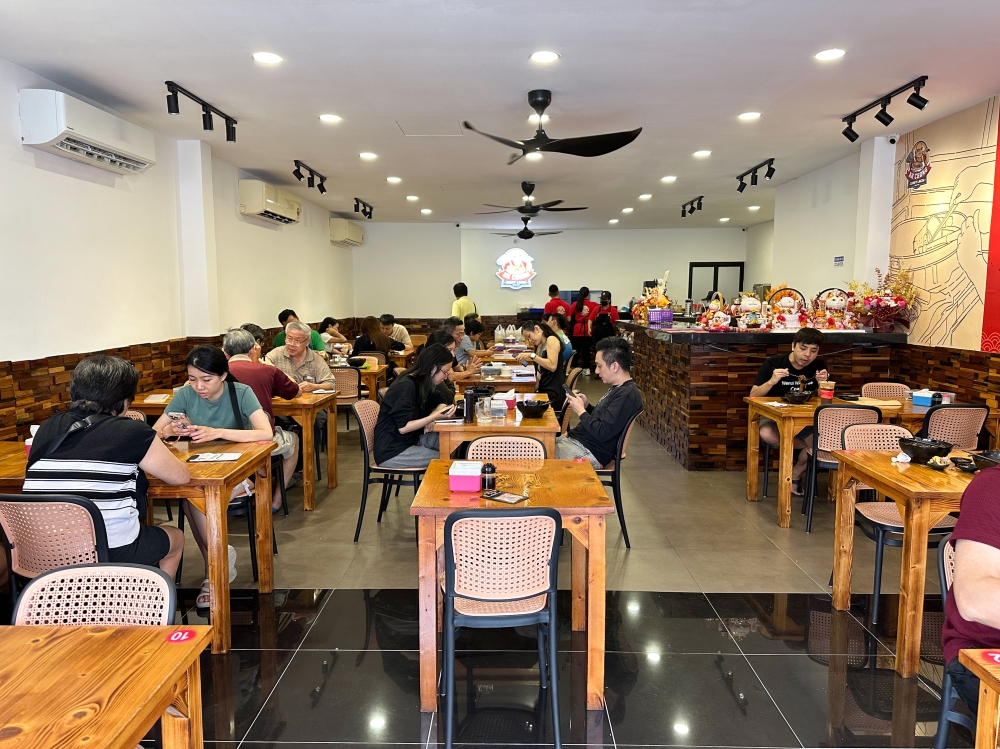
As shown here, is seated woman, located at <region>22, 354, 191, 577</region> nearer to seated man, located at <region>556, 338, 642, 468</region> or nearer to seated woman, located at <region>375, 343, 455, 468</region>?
seated woman, located at <region>375, 343, 455, 468</region>

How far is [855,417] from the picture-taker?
442 cm

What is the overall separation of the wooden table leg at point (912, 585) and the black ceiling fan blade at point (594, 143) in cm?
291

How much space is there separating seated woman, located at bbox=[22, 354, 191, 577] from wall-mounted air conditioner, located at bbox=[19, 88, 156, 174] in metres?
2.82

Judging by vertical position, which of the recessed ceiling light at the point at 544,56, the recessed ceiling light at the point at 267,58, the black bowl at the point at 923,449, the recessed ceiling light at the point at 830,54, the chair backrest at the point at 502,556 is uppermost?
the recessed ceiling light at the point at 830,54

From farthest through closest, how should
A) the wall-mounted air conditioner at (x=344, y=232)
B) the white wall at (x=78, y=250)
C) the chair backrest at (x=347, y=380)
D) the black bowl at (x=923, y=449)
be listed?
the wall-mounted air conditioner at (x=344, y=232) → the chair backrest at (x=347, y=380) → the white wall at (x=78, y=250) → the black bowl at (x=923, y=449)

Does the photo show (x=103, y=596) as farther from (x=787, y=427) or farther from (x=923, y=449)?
(x=787, y=427)

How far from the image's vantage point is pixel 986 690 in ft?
5.00

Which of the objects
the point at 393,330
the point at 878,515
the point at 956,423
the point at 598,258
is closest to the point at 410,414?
the point at 878,515

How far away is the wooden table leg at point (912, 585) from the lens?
274 cm

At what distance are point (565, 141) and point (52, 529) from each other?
12.4ft

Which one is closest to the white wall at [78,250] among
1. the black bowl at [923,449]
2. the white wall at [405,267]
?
the black bowl at [923,449]

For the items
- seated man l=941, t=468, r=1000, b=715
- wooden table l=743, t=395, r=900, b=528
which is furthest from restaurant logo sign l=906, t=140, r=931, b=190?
seated man l=941, t=468, r=1000, b=715

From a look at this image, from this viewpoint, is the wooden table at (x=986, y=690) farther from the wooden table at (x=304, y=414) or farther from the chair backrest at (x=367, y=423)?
the wooden table at (x=304, y=414)

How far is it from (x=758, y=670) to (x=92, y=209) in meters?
5.47
